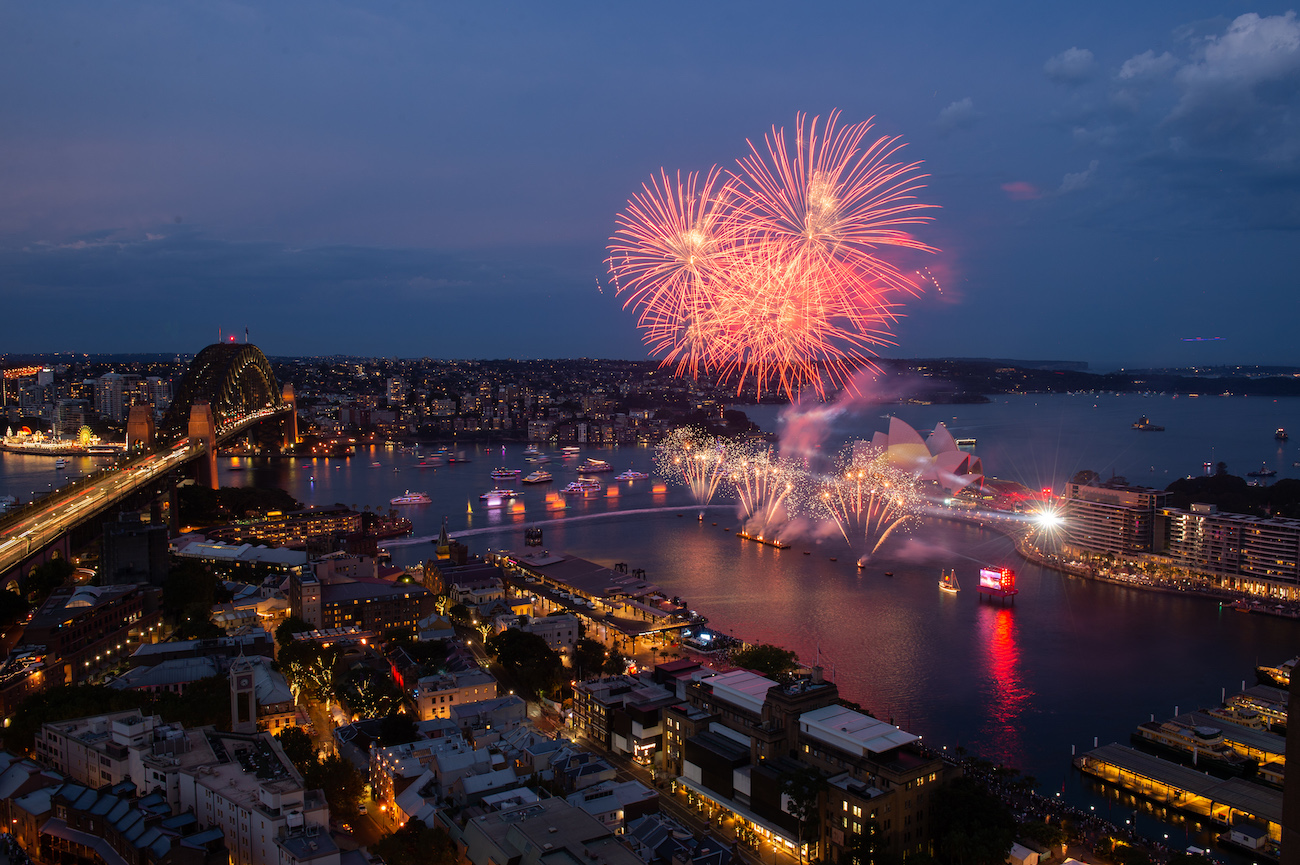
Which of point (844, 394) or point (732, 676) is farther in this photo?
point (844, 394)

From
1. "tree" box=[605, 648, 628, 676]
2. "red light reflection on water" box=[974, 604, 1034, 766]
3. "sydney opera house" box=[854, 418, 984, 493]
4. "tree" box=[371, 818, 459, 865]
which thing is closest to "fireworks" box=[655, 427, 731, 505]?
"sydney opera house" box=[854, 418, 984, 493]

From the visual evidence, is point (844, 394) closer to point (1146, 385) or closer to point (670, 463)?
point (670, 463)

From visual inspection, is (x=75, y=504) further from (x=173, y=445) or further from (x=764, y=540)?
(x=764, y=540)

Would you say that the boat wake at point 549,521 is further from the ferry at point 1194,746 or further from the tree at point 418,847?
the ferry at point 1194,746

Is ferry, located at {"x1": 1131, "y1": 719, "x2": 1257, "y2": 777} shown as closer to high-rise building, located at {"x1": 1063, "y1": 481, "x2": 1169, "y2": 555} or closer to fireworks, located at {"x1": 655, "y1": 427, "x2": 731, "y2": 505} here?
high-rise building, located at {"x1": 1063, "y1": 481, "x2": 1169, "y2": 555}

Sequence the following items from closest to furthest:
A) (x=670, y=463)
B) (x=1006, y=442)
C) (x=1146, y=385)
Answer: (x=670, y=463) < (x=1006, y=442) < (x=1146, y=385)

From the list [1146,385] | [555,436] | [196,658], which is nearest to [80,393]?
[555,436]

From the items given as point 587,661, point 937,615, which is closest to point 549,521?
point 937,615
